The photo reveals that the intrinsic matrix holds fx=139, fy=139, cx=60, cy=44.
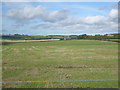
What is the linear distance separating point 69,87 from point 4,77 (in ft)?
7.59

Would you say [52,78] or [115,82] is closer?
[115,82]

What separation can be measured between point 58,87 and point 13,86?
1.25 m

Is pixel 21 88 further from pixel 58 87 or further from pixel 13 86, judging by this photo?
Result: pixel 58 87

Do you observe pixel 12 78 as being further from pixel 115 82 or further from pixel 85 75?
pixel 115 82

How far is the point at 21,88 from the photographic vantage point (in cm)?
373

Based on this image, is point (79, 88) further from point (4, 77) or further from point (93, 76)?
point (4, 77)

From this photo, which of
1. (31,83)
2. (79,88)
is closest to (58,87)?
(79,88)

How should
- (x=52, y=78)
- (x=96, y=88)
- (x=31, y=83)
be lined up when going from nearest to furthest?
(x=96, y=88) → (x=31, y=83) → (x=52, y=78)

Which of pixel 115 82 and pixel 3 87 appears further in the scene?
pixel 115 82

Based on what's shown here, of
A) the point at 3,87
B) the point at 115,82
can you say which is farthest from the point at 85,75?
the point at 3,87

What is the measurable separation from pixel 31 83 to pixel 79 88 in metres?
1.39

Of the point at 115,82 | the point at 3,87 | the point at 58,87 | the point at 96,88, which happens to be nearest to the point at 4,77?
the point at 3,87

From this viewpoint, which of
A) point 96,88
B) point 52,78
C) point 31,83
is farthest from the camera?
point 52,78

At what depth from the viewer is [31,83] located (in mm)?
4035
